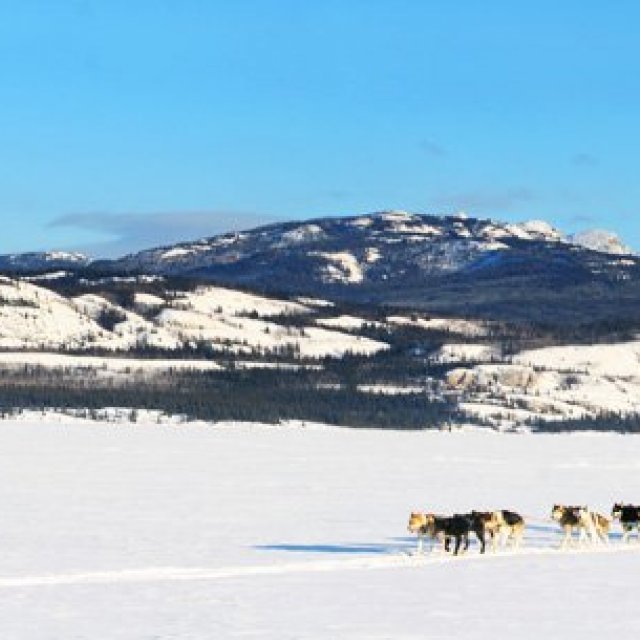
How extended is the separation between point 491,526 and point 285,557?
5.06 meters

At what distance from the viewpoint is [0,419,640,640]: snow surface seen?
76.7 ft

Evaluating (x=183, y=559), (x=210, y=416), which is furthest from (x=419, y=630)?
(x=210, y=416)

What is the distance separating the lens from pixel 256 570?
100 ft

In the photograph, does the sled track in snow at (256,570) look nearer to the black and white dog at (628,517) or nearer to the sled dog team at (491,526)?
the sled dog team at (491,526)

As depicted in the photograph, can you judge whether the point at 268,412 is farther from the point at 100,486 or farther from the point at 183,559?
the point at 183,559

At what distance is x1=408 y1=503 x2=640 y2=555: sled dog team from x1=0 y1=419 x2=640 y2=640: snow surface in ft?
1.58

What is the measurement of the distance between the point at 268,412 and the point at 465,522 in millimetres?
129339

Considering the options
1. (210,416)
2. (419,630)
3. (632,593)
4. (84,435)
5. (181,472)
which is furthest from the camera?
(210,416)

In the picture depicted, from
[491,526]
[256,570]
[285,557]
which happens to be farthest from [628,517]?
[256,570]

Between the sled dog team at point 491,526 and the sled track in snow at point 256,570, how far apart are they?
0.46m

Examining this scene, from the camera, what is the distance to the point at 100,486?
53.9 m

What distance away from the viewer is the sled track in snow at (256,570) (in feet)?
92.7

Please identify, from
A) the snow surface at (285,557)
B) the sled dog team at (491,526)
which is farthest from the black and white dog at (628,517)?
the sled dog team at (491,526)

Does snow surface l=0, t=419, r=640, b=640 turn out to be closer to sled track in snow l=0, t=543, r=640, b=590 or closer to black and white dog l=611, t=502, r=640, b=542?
sled track in snow l=0, t=543, r=640, b=590
